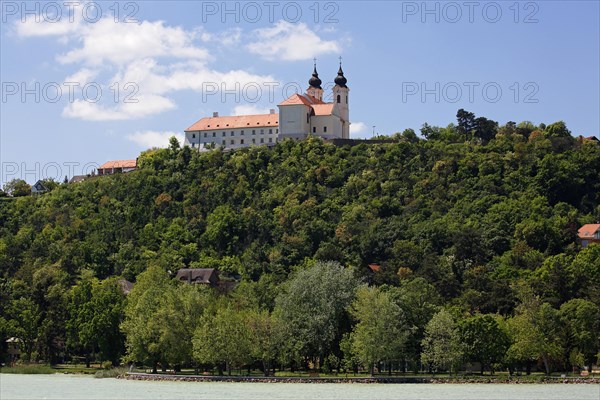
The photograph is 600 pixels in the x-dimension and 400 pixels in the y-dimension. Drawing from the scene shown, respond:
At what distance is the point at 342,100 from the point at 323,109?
4.93 metres

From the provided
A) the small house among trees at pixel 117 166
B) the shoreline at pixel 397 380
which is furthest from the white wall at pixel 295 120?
the shoreline at pixel 397 380

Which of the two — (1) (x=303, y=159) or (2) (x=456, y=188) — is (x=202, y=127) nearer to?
(1) (x=303, y=159)

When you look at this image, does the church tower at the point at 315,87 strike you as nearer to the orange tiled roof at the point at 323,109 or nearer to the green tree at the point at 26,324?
the orange tiled roof at the point at 323,109

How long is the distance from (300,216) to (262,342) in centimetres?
5657

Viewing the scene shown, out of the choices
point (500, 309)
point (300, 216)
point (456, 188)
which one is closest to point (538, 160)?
point (456, 188)

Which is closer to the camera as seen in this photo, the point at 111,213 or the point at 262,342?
the point at 262,342

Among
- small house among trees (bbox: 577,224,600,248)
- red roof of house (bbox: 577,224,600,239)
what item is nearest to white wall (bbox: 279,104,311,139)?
red roof of house (bbox: 577,224,600,239)

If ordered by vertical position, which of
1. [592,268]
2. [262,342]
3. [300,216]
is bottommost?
[262,342]

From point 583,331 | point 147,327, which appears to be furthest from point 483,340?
point 147,327

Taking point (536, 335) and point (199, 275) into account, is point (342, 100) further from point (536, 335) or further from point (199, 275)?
point (536, 335)

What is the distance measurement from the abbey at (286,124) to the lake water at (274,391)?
8615 cm

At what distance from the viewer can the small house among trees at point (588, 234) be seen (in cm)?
12269

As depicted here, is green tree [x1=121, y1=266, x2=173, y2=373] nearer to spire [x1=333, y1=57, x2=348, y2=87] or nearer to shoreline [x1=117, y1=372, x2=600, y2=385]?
shoreline [x1=117, y1=372, x2=600, y2=385]

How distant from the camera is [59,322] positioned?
109m
